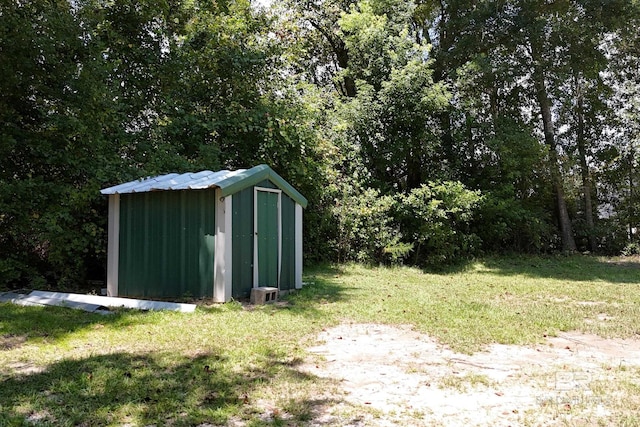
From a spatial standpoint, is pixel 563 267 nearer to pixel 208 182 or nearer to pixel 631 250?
pixel 631 250

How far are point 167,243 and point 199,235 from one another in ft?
2.02

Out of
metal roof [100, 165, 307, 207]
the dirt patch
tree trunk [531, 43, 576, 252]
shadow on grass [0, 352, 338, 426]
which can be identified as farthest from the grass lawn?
tree trunk [531, 43, 576, 252]

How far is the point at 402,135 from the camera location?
15078mm

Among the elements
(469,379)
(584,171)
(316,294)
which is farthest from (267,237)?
(584,171)

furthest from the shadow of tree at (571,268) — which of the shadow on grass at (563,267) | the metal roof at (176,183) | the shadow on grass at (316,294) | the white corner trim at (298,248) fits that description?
the metal roof at (176,183)

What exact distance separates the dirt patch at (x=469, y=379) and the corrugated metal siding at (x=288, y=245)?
2.90 m

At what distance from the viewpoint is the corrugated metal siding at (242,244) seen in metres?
7.08

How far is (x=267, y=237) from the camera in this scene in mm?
7715

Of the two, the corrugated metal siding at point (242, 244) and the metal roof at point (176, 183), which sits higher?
the metal roof at point (176, 183)

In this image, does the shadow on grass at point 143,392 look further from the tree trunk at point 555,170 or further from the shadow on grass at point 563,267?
the tree trunk at point 555,170

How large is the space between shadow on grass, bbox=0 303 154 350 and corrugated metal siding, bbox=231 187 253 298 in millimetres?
1435

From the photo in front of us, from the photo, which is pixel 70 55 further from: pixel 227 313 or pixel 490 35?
pixel 490 35

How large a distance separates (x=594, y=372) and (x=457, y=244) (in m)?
10.6

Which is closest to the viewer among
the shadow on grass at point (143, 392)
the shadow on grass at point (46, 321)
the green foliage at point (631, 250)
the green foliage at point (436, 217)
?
the shadow on grass at point (143, 392)
